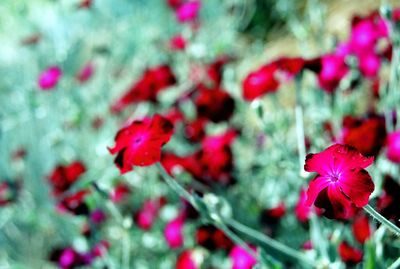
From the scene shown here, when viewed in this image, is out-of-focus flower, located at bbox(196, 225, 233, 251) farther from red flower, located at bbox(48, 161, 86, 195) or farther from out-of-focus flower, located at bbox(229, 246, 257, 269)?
red flower, located at bbox(48, 161, 86, 195)

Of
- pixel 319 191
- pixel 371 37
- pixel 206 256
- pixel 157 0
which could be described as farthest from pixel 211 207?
pixel 157 0

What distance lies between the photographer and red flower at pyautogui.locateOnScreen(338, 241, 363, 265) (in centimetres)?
116

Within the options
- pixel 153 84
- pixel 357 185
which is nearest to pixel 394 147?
pixel 357 185

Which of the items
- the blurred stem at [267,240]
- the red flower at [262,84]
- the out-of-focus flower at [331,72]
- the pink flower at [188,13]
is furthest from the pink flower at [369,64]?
the pink flower at [188,13]

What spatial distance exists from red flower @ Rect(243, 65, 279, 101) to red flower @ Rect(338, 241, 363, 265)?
487mm

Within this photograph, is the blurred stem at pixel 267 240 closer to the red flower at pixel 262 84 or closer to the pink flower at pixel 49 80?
the red flower at pixel 262 84

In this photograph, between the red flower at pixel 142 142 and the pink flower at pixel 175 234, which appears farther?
the pink flower at pixel 175 234

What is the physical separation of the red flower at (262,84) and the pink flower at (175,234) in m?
0.46

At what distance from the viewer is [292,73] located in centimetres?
130

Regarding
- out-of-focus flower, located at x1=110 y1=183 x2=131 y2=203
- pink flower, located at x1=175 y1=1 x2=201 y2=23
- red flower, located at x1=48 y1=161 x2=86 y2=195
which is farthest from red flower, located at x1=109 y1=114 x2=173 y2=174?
pink flower, located at x1=175 y1=1 x2=201 y2=23

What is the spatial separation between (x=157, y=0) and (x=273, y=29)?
108cm

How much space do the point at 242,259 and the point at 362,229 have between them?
313 mm

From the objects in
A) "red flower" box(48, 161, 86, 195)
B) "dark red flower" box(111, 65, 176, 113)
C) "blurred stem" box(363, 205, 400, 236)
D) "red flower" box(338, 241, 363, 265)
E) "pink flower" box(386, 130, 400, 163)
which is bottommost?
"blurred stem" box(363, 205, 400, 236)

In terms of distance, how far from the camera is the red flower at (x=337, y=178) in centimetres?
74
